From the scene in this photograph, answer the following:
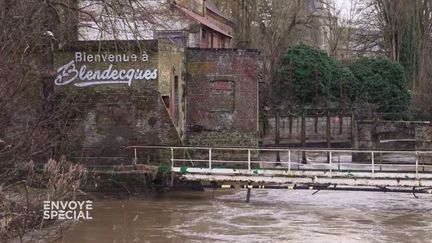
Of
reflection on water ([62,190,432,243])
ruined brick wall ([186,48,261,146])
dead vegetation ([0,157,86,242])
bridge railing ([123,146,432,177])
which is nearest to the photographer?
dead vegetation ([0,157,86,242])

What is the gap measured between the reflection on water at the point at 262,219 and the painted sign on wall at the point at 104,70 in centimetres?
471

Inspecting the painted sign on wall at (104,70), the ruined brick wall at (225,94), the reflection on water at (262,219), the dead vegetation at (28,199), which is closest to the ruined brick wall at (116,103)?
the painted sign on wall at (104,70)

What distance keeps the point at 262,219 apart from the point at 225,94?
35.3 ft

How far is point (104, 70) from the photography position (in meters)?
23.1

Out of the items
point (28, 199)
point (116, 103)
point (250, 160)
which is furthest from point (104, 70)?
point (28, 199)

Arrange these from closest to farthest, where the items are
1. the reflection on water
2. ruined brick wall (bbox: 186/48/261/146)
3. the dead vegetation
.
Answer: the dead vegetation
the reflection on water
ruined brick wall (bbox: 186/48/261/146)

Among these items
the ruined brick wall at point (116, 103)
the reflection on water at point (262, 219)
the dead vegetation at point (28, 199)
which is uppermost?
the ruined brick wall at point (116, 103)

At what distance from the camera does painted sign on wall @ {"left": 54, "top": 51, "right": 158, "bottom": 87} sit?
75.6ft

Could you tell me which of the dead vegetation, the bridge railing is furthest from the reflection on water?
the dead vegetation

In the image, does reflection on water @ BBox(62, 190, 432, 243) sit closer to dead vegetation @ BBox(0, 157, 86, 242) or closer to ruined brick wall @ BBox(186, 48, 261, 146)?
dead vegetation @ BBox(0, 157, 86, 242)

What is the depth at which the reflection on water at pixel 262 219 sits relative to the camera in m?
15.4

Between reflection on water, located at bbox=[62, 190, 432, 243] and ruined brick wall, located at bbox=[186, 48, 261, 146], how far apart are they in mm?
5341

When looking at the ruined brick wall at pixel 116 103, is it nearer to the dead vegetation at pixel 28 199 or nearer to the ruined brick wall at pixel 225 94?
the ruined brick wall at pixel 225 94

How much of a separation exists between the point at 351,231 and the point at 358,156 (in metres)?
17.5
